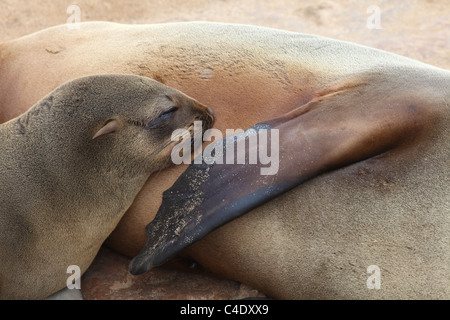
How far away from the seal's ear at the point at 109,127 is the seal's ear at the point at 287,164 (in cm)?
37

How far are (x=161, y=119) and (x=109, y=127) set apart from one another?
289 mm

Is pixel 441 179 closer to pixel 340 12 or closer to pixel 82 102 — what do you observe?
pixel 82 102

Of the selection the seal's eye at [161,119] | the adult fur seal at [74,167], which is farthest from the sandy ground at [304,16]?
the adult fur seal at [74,167]

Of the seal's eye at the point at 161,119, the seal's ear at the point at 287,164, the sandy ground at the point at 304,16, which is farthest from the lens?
the sandy ground at the point at 304,16

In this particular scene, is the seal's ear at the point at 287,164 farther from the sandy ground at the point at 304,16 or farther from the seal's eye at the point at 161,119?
the sandy ground at the point at 304,16

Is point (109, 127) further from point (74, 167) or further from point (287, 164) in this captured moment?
point (287, 164)

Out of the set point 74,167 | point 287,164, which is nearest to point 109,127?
point 74,167

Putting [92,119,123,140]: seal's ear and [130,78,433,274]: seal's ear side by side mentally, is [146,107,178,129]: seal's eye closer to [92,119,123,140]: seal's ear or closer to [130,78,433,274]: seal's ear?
[92,119,123,140]: seal's ear

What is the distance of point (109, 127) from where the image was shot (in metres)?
2.50

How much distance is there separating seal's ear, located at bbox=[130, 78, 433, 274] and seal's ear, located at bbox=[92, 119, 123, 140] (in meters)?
0.37

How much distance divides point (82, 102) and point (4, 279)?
81 centimetres

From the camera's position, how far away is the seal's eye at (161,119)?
2.68 metres

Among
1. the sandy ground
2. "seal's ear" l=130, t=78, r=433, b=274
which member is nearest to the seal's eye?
"seal's ear" l=130, t=78, r=433, b=274

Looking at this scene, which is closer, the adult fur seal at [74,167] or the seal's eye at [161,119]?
the adult fur seal at [74,167]
